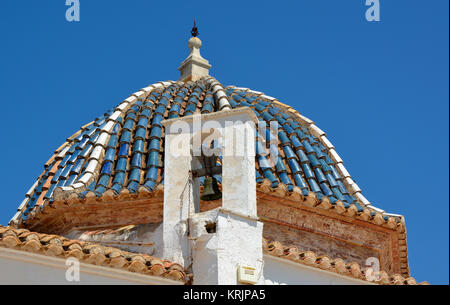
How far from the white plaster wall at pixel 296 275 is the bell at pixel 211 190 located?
1117 mm

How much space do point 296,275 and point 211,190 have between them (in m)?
1.45

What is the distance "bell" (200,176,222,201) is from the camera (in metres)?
9.09

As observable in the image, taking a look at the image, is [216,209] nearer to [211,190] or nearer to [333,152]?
[211,190]

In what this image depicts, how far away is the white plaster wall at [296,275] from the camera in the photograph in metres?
8.45

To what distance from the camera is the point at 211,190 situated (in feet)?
29.8

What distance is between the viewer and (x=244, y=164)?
848 centimetres

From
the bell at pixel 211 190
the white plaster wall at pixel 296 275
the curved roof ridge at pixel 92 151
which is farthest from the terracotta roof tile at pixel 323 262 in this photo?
the curved roof ridge at pixel 92 151

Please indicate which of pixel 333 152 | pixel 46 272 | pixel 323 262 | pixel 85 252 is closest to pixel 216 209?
pixel 85 252

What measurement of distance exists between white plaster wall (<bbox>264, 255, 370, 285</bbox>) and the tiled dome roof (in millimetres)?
1698

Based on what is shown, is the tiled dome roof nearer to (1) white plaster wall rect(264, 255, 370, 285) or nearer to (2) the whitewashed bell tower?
(2) the whitewashed bell tower
